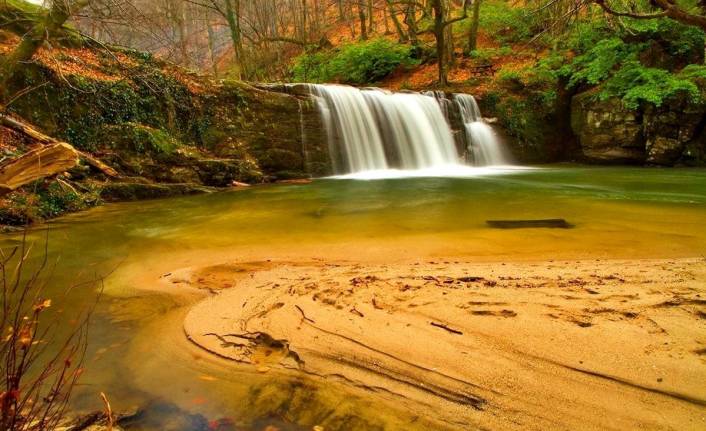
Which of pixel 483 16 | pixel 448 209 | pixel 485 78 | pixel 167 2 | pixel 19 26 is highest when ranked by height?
pixel 167 2

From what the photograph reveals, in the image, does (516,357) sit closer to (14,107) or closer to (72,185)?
(72,185)

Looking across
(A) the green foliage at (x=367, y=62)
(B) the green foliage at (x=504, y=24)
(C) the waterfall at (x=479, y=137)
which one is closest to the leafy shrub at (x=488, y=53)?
(B) the green foliage at (x=504, y=24)

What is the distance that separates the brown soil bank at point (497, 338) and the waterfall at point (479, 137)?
42.3 ft

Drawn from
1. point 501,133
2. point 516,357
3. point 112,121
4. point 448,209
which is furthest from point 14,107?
point 501,133

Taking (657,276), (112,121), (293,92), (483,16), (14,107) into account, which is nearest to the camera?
(657,276)

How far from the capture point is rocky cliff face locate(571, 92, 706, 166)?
13.4 meters

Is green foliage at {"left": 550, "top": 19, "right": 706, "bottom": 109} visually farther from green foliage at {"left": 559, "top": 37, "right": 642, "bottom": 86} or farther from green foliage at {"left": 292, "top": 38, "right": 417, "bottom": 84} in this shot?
green foliage at {"left": 292, "top": 38, "right": 417, "bottom": 84}

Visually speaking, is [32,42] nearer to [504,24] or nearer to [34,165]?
[34,165]

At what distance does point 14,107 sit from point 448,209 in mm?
9994

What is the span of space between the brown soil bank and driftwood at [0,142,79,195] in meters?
1.95

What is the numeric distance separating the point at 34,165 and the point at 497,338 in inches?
165

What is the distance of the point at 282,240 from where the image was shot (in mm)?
5535

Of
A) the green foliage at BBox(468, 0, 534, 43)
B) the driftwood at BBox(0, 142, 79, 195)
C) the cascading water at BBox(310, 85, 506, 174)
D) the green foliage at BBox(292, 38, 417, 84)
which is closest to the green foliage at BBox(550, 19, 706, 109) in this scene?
the cascading water at BBox(310, 85, 506, 174)

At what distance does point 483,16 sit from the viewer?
74.7ft
